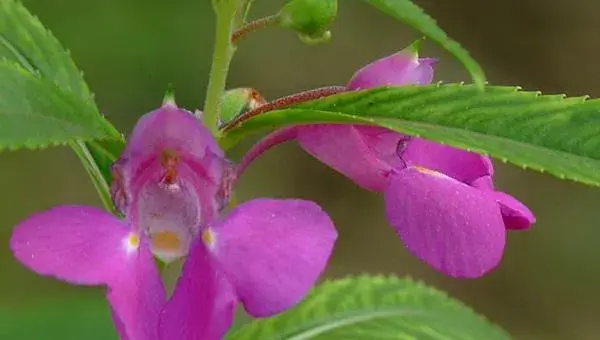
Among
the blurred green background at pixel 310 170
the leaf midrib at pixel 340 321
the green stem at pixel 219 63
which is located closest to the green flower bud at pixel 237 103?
the green stem at pixel 219 63

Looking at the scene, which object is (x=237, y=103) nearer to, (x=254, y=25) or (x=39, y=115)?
(x=254, y=25)

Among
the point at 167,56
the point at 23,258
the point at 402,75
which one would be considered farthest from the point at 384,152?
the point at 167,56

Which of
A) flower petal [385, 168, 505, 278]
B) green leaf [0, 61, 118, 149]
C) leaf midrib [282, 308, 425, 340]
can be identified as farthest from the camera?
leaf midrib [282, 308, 425, 340]

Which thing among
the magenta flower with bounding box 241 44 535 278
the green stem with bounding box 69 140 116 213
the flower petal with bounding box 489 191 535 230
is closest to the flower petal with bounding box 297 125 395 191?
the magenta flower with bounding box 241 44 535 278

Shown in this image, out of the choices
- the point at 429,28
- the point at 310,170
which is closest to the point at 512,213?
the point at 429,28

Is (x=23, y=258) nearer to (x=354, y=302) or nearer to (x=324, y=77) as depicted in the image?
(x=354, y=302)

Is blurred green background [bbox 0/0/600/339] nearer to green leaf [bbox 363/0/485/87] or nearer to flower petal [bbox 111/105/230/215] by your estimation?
flower petal [bbox 111/105/230/215]
